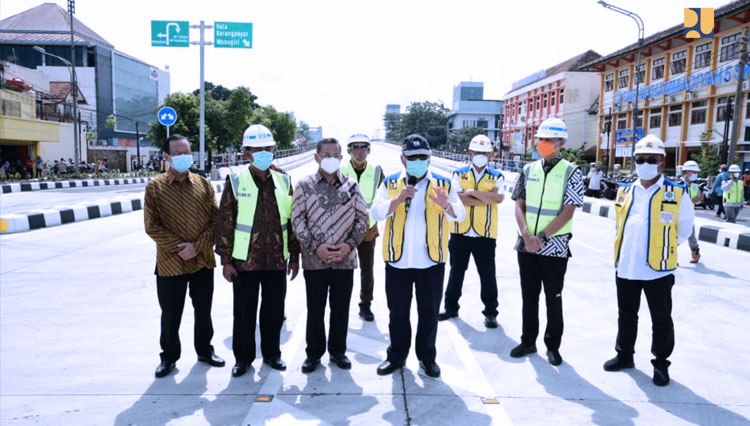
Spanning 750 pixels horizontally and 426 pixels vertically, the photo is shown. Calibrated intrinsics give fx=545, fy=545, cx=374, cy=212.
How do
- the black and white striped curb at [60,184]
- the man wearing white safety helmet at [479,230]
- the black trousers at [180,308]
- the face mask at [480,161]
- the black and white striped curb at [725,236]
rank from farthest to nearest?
the black and white striped curb at [60,184]
the black and white striped curb at [725,236]
the face mask at [480,161]
the man wearing white safety helmet at [479,230]
the black trousers at [180,308]

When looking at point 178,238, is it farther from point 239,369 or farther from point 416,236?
point 416,236

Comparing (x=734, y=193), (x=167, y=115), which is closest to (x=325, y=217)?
(x=734, y=193)

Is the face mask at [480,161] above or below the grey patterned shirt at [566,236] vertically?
above

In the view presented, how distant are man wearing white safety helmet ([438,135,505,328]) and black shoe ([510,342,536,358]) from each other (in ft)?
2.46

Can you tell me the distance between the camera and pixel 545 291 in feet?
14.3

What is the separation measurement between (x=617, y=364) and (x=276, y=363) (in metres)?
2.56

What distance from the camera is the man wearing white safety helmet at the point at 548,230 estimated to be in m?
4.21

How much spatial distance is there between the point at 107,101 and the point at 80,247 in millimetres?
51032

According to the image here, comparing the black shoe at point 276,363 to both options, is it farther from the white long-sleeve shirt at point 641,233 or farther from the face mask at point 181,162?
the white long-sleeve shirt at point 641,233

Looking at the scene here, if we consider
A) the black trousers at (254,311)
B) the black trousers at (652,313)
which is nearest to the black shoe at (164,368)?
the black trousers at (254,311)

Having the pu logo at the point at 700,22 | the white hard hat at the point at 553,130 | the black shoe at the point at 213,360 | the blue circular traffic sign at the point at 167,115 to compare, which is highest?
the pu logo at the point at 700,22

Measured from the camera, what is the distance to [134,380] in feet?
12.6

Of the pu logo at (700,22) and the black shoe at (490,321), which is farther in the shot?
the pu logo at (700,22)

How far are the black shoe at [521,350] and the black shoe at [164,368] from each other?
8.63 ft
